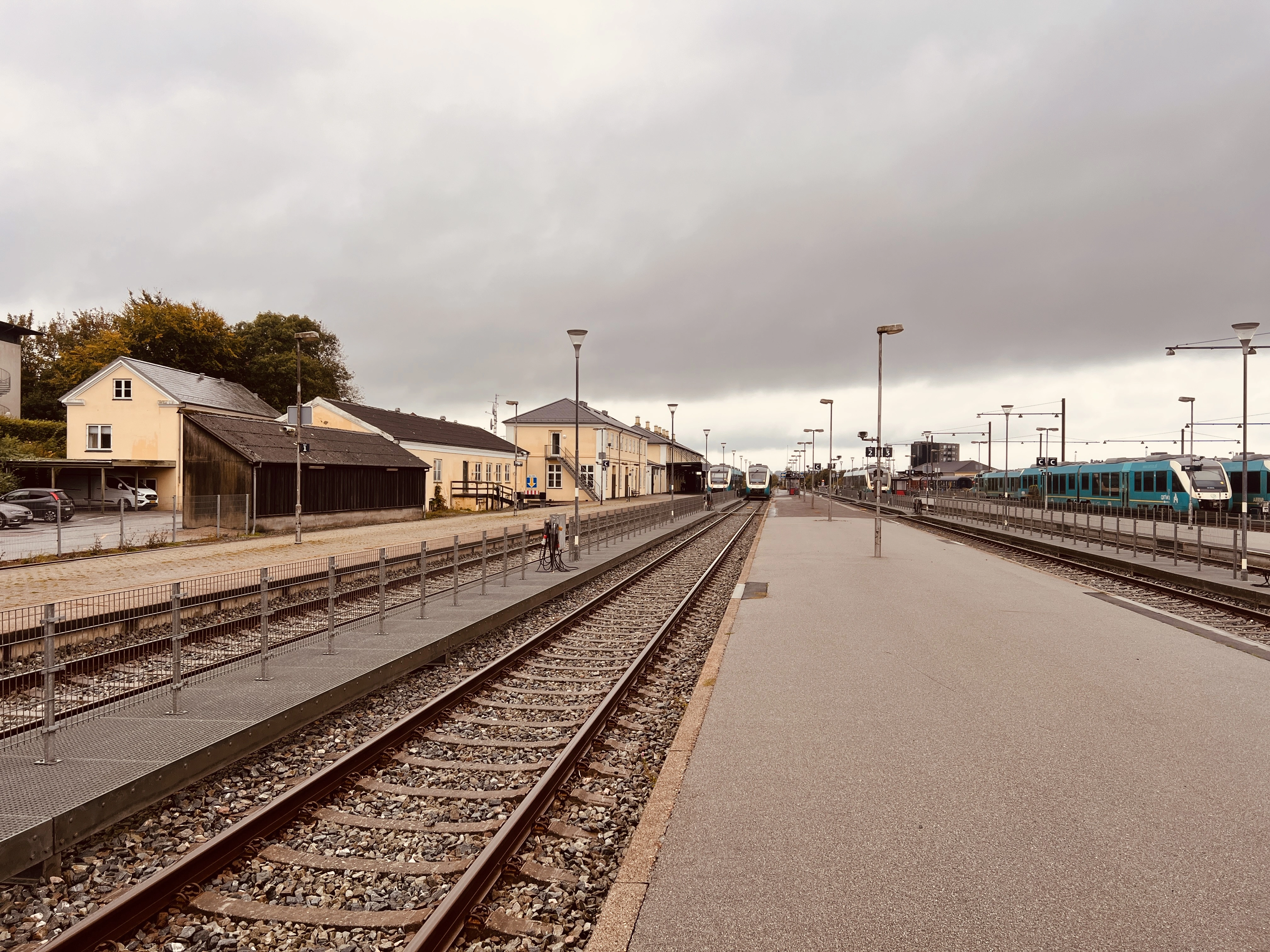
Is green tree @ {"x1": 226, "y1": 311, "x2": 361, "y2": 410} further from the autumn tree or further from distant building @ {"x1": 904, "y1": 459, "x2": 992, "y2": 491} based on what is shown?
distant building @ {"x1": 904, "y1": 459, "x2": 992, "y2": 491}

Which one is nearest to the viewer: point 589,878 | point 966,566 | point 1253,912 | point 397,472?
point 1253,912

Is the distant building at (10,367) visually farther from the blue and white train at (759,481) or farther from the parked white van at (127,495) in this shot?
the blue and white train at (759,481)

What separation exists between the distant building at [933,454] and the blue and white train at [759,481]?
53441mm

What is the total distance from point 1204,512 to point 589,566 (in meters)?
31.6

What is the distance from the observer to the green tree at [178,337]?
55375 millimetres

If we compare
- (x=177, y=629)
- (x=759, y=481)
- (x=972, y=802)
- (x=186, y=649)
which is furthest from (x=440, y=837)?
(x=759, y=481)

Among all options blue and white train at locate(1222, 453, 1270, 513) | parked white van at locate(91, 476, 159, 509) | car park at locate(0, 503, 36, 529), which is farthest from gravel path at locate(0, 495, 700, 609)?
blue and white train at locate(1222, 453, 1270, 513)

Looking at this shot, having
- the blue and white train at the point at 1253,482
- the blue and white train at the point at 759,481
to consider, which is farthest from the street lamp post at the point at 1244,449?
the blue and white train at the point at 759,481

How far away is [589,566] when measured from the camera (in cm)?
1886

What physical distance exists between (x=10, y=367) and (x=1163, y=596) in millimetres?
60251

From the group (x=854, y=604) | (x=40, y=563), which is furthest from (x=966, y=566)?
(x=40, y=563)

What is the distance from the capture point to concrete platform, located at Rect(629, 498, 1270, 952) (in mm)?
3701

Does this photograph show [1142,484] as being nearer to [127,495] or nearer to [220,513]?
[220,513]

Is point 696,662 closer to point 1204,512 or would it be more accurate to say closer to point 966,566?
point 966,566
